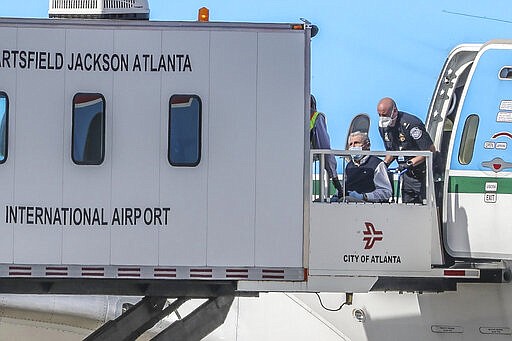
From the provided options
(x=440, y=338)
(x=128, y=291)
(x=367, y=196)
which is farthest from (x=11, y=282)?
(x=440, y=338)

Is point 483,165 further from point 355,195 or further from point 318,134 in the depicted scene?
point 318,134

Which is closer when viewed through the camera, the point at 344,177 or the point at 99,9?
the point at 99,9

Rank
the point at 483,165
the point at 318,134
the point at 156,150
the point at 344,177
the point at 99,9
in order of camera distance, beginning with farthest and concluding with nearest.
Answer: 1. the point at 483,165
2. the point at 318,134
3. the point at 344,177
4. the point at 99,9
5. the point at 156,150

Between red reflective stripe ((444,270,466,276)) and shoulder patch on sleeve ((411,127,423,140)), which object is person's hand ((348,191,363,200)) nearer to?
shoulder patch on sleeve ((411,127,423,140))

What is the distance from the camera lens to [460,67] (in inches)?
368

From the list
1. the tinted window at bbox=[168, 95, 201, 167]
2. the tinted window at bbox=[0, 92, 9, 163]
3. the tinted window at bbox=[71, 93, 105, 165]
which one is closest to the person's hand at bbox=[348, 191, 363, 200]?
the tinted window at bbox=[168, 95, 201, 167]

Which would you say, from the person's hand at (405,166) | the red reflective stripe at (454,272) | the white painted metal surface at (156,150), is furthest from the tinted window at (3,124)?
the red reflective stripe at (454,272)

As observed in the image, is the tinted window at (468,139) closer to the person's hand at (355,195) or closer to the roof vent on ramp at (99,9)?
the person's hand at (355,195)

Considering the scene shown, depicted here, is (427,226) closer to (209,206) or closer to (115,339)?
(209,206)

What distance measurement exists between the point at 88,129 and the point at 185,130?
678 millimetres

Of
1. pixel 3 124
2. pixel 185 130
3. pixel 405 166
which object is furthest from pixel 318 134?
pixel 3 124

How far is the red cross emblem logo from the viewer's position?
26.1 feet

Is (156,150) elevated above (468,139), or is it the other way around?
(468,139)

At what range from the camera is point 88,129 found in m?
7.59
